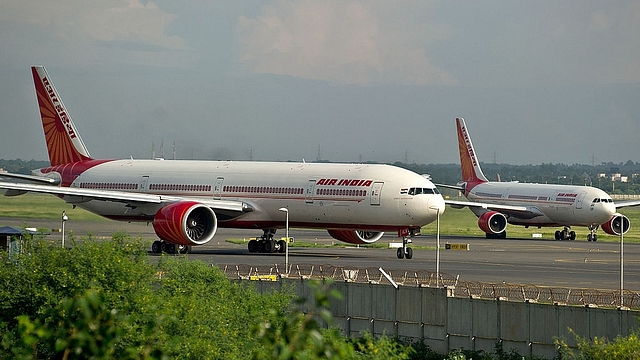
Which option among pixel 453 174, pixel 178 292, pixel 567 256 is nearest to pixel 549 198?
pixel 567 256

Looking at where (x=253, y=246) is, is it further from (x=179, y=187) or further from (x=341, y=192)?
(x=341, y=192)

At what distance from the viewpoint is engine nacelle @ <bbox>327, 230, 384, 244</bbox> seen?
66.9 meters

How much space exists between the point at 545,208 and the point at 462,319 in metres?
51.9

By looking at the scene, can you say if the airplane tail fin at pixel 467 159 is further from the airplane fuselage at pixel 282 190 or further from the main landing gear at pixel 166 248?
the main landing gear at pixel 166 248

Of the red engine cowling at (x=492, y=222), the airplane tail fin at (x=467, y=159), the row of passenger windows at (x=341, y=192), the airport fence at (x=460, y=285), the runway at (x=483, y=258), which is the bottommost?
the airport fence at (x=460, y=285)

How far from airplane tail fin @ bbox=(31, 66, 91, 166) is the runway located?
5.80 metres

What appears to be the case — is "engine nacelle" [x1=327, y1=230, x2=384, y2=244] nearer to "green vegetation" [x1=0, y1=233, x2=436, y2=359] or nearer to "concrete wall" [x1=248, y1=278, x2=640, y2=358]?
"concrete wall" [x1=248, y1=278, x2=640, y2=358]

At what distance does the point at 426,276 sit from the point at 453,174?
149 m

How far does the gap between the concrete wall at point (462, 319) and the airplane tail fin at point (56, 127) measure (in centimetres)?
3032

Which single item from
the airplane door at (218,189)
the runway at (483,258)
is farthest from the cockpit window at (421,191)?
the airplane door at (218,189)

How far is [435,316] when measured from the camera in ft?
153

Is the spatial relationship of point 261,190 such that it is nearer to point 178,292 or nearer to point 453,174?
point 178,292

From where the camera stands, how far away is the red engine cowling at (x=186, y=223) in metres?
60.5

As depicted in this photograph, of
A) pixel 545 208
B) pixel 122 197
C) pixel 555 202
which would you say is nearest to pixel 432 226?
pixel 545 208
